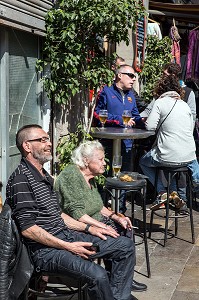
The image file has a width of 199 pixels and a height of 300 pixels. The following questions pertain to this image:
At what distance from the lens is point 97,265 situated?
11.9 ft

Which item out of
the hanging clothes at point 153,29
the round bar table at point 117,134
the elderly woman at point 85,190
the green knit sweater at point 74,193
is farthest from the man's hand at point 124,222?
the hanging clothes at point 153,29

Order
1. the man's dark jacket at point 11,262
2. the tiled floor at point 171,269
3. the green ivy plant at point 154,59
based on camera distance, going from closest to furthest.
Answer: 1. the man's dark jacket at point 11,262
2. the tiled floor at point 171,269
3. the green ivy plant at point 154,59

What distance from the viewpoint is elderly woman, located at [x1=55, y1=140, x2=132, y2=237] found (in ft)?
13.7

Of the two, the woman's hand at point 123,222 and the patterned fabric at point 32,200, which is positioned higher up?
the patterned fabric at point 32,200

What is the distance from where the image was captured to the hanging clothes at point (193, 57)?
34.9 feet

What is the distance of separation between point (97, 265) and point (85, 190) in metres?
0.77

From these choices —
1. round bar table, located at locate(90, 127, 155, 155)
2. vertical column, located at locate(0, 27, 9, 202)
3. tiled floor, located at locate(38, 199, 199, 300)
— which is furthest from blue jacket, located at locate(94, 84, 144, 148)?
tiled floor, located at locate(38, 199, 199, 300)

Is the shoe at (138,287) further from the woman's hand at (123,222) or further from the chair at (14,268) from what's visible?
the chair at (14,268)

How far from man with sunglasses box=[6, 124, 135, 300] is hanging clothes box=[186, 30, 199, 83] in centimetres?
713

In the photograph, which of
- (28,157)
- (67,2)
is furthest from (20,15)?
(28,157)

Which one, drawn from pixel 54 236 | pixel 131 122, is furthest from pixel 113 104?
pixel 54 236

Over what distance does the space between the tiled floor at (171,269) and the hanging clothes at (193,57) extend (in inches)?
191

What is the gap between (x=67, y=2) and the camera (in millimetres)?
6152

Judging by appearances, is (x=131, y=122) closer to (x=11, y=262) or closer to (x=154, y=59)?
(x=11, y=262)
